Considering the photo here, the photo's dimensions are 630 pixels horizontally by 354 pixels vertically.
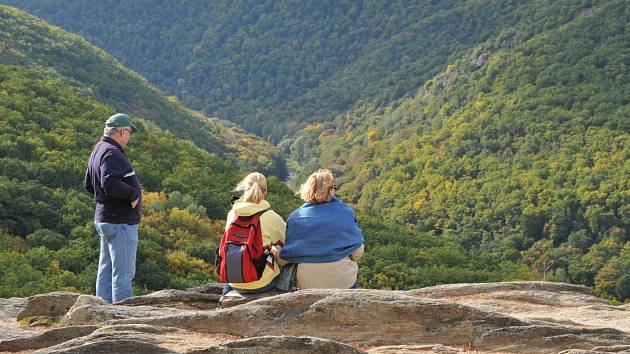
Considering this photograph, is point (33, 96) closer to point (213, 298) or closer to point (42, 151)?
point (42, 151)

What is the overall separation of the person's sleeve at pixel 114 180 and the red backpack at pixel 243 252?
3.74ft

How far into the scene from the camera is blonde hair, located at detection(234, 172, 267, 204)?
9.81 metres

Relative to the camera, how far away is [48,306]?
1062 centimetres

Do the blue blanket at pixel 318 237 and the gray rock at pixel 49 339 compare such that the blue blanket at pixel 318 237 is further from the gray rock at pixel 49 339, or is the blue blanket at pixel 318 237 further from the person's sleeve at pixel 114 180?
the gray rock at pixel 49 339

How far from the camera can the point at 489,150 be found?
83.8 meters

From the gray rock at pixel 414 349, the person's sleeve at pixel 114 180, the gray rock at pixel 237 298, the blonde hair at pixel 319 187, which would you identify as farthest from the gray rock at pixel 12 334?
the gray rock at pixel 414 349

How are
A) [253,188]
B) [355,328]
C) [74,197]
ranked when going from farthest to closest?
[74,197], [253,188], [355,328]

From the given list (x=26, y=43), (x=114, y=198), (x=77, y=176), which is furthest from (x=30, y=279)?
(x=26, y=43)

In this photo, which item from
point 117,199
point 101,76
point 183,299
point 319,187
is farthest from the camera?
point 101,76

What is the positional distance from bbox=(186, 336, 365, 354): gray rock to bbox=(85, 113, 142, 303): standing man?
2990 mm

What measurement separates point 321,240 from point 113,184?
6.88 ft

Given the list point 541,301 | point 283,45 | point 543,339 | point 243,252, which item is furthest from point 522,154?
point 543,339

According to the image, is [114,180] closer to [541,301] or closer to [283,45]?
[541,301]

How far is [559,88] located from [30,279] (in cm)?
7525
